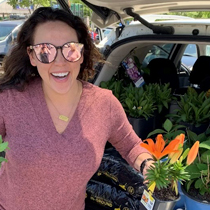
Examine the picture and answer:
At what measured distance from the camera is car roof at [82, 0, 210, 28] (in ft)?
5.94

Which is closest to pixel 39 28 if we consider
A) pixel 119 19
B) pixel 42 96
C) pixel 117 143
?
pixel 42 96

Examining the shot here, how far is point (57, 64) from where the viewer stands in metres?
1.27

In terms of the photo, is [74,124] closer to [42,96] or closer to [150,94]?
[42,96]

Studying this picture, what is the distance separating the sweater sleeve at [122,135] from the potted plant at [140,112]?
0.66 metres

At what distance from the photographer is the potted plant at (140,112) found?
2150mm

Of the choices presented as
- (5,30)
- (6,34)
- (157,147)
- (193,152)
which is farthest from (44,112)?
(5,30)

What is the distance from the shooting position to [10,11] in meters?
25.0

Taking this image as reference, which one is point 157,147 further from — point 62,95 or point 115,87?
point 115,87

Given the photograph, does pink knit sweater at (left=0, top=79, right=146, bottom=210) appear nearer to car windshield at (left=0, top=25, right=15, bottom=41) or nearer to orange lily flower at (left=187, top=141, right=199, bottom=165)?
orange lily flower at (left=187, top=141, right=199, bottom=165)

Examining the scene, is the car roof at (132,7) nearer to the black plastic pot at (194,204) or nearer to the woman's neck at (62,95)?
the woman's neck at (62,95)

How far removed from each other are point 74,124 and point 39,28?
0.45 metres

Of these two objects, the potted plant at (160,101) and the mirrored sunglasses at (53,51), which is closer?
the mirrored sunglasses at (53,51)

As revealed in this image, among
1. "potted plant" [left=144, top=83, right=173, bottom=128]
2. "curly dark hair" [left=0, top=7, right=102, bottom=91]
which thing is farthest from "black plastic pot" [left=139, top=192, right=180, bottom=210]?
"potted plant" [left=144, top=83, right=173, bottom=128]

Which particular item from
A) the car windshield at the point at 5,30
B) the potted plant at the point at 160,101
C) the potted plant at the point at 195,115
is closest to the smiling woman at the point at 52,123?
the potted plant at the point at 195,115
